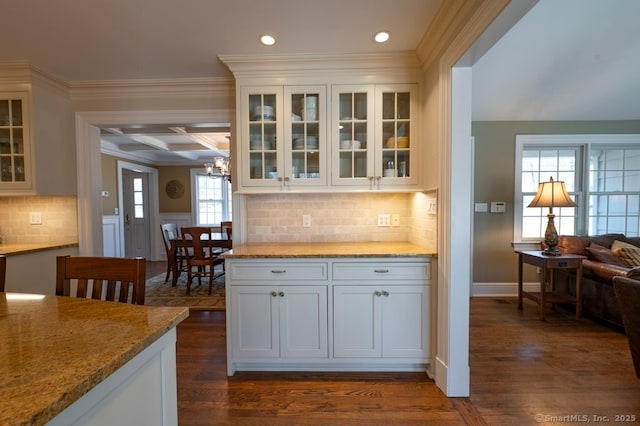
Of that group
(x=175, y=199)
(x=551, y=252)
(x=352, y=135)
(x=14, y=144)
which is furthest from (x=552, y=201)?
(x=175, y=199)

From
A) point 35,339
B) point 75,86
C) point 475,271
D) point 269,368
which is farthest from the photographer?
point 475,271

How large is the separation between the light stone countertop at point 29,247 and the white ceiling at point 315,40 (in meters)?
1.37

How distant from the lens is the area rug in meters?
3.69

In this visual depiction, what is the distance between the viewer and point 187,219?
22.2 ft

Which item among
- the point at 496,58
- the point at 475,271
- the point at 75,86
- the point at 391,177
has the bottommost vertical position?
the point at 475,271

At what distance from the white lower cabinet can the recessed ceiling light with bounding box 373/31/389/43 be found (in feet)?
5.12

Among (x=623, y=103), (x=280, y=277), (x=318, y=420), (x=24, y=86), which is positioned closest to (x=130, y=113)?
(x=24, y=86)

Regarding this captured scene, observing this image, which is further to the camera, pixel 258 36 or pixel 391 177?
pixel 391 177

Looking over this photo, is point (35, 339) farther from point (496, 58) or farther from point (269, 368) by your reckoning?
point (496, 58)

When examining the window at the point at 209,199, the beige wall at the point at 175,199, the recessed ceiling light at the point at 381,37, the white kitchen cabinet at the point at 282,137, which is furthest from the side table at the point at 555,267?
the beige wall at the point at 175,199

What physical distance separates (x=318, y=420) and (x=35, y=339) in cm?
149

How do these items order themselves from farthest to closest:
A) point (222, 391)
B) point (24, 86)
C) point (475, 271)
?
point (475, 271)
point (24, 86)
point (222, 391)

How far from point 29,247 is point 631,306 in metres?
4.32

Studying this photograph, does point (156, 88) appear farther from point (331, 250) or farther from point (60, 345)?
point (60, 345)
